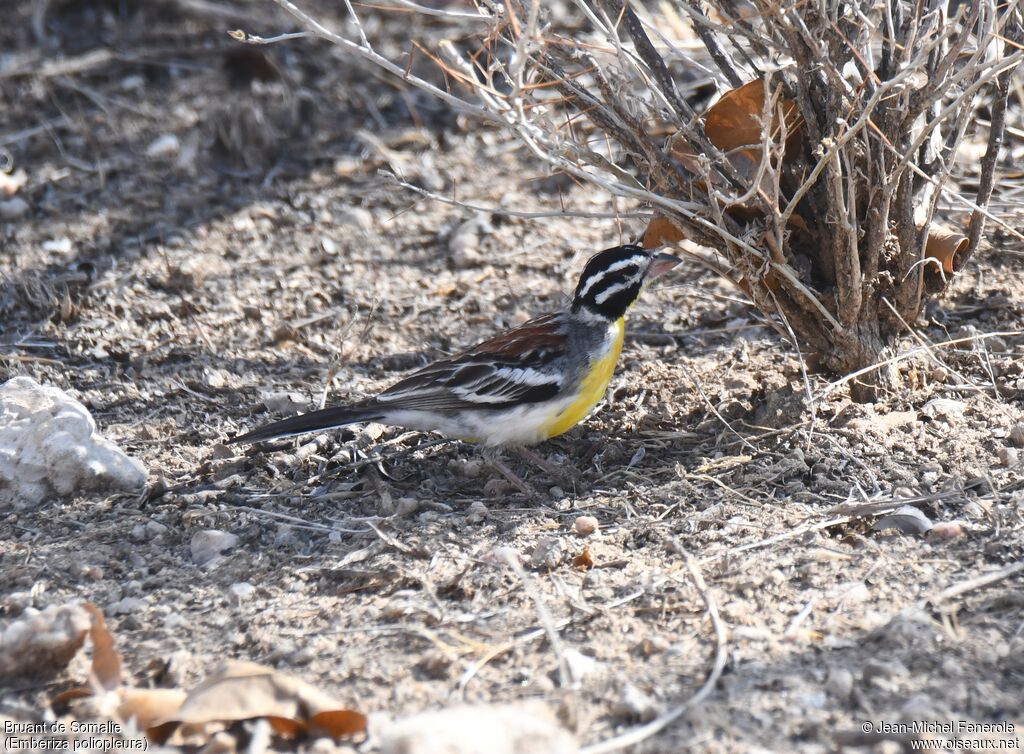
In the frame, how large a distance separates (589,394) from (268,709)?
2.91 metres

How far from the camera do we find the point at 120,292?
8.17 m

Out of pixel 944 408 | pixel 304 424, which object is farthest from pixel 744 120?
pixel 304 424

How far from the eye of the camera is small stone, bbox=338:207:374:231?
9023mm

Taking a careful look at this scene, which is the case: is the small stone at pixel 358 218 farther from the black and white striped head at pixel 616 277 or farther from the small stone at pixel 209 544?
the small stone at pixel 209 544

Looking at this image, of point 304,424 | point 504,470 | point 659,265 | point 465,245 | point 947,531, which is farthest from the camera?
point 465,245

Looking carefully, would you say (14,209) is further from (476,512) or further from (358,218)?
(476,512)

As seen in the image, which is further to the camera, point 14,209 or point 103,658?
point 14,209

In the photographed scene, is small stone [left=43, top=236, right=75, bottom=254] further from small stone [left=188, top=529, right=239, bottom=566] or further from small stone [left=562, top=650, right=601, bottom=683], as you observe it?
small stone [left=562, top=650, right=601, bottom=683]

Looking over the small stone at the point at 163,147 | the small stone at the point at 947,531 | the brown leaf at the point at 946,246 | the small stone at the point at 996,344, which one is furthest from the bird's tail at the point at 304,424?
the small stone at the point at 163,147

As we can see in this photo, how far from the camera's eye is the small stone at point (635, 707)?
13.2 ft

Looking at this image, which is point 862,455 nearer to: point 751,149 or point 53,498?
point 751,149

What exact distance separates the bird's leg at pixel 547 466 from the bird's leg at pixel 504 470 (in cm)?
12

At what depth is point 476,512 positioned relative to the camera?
231 inches

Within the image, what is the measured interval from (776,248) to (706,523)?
1.33m
